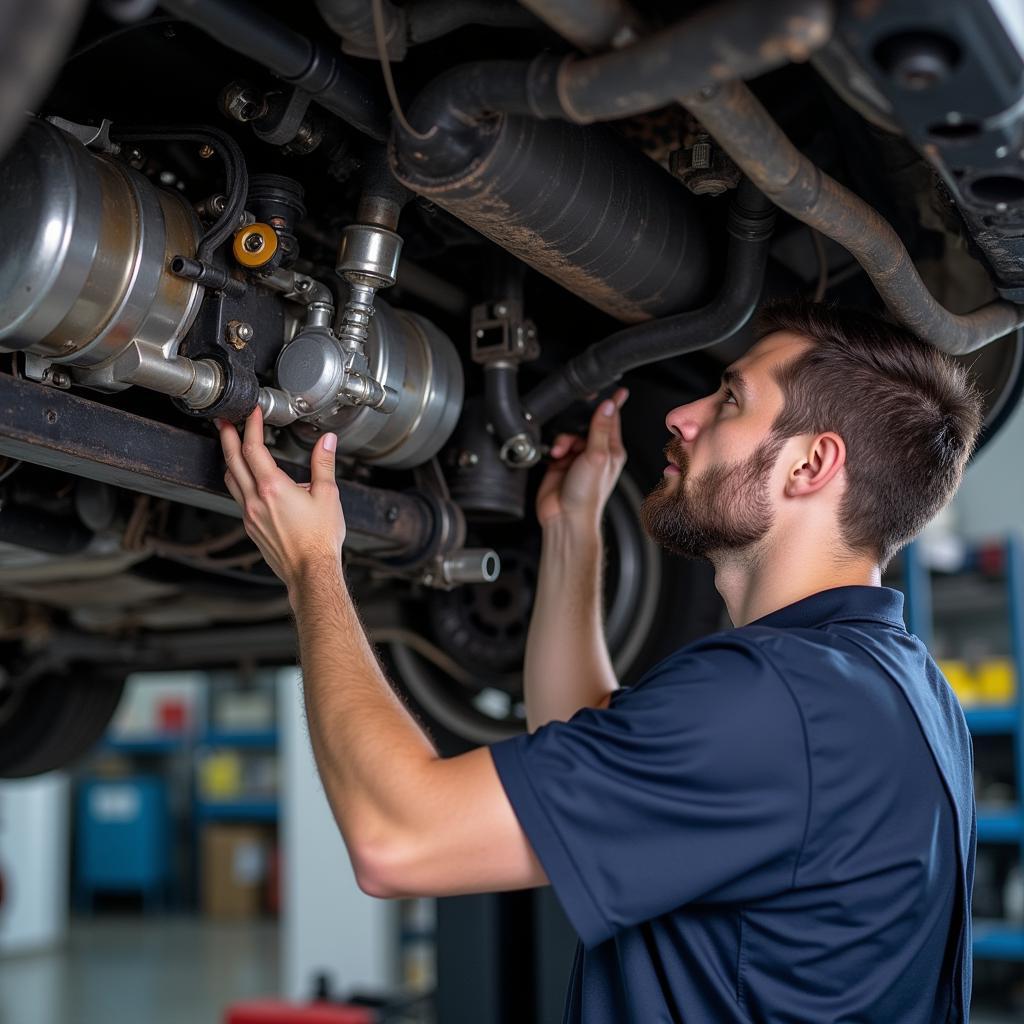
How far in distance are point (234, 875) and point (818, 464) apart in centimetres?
660

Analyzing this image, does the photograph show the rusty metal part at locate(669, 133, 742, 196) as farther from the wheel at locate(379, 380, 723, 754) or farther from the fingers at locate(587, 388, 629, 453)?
the wheel at locate(379, 380, 723, 754)

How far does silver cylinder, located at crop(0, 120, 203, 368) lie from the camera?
0.86 metres

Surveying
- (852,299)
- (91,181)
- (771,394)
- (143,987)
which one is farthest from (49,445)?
(143,987)

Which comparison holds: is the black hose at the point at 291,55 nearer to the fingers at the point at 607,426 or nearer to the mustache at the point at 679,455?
the mustache at the point at 679,455

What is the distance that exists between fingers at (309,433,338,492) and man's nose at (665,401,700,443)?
1.16 ft

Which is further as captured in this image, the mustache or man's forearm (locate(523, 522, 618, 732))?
man's forearm (locate(523, 522, 618, 732))

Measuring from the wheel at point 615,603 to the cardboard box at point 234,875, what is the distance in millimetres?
5753

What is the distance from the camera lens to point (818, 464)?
44.3 inches

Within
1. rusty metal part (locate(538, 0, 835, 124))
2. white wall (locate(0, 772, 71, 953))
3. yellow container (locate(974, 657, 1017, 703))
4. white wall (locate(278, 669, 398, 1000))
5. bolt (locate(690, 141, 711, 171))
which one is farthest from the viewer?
white wall (locate(0, 772, 71, 953))

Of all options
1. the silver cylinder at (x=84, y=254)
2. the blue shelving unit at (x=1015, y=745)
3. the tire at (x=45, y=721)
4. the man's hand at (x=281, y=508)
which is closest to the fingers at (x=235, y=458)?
the man's hand at (x=281, y=508)

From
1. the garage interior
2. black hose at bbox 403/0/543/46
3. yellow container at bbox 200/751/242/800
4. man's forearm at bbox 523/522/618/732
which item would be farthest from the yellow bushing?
yellow container at bbox 200/751/242/800

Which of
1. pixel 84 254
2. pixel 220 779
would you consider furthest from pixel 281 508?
pixel 220 779

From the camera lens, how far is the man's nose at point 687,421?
4.00 feet

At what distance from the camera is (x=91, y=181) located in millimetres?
896
